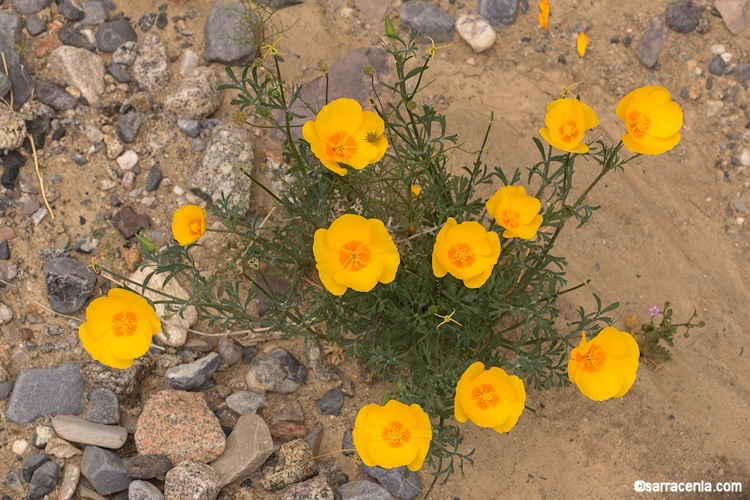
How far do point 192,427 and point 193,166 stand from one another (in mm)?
1504

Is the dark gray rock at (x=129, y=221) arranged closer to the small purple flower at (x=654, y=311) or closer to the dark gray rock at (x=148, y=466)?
the dark gray rock at (x=148, y=466)

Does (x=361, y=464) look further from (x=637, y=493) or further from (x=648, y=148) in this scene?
(x=648, y=148)

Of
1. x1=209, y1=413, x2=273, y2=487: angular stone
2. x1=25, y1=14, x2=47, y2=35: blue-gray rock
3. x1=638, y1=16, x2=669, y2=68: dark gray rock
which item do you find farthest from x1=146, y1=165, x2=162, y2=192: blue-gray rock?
x1=638, y1=16, x2=669, y2=68: dark gray rock

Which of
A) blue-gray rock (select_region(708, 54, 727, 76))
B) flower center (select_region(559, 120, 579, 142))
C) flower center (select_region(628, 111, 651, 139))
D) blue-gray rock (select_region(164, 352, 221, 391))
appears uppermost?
flower center (select_region(559, 120, 579, 142))

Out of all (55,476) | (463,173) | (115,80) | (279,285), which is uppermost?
(115,80)

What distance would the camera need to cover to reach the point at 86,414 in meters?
3.52

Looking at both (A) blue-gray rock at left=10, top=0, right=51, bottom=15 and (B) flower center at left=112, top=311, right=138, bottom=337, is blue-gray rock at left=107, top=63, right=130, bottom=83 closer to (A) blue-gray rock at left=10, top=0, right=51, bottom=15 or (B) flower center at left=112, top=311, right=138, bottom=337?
(A) blue-gray rock at left=10, top=0, right=51, bottom=15

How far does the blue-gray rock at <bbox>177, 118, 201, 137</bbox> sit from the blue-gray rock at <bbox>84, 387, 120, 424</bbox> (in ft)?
5.05

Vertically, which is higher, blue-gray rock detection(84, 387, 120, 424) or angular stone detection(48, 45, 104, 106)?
angular stone detection(48, 45, 104, 106)

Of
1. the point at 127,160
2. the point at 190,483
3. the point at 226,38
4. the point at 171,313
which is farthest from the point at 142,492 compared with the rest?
the point at 226,38

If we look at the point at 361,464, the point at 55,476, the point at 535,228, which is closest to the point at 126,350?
the point at 55,476

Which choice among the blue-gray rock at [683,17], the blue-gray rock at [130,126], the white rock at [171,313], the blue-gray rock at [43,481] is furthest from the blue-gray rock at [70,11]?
the blue-gray rock at [683,17]

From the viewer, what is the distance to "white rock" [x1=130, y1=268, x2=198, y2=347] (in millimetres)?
3662

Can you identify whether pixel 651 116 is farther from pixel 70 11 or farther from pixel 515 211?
pixel 70 11
